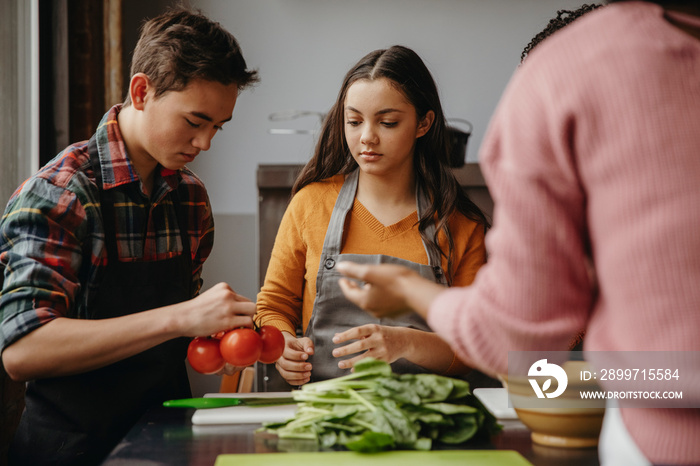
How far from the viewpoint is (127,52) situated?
307 centimetres

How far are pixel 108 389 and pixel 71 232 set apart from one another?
33 centimetres

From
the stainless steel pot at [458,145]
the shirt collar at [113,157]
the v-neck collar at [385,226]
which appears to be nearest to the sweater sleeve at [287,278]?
the v-neck collar at [385,226]

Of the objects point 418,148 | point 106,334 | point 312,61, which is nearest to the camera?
point 106,334

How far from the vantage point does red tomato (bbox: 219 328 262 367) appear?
132 centimetres

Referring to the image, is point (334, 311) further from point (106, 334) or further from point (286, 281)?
point (106, 334)

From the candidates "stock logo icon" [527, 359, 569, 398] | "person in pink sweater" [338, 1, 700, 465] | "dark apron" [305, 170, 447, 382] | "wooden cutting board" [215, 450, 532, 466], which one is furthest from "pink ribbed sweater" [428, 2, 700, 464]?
"dark apron" [305, 170, 447, 382]

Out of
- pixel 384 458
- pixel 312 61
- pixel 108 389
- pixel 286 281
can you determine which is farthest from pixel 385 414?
pixel 312 61

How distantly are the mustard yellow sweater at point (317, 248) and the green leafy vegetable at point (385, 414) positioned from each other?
604 millimetres

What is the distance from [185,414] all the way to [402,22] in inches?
97.6

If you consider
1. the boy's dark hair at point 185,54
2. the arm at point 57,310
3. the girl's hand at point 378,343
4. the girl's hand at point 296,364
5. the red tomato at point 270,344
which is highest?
the boy's dark hair at point 185,54

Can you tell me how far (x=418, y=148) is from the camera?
6.48ft

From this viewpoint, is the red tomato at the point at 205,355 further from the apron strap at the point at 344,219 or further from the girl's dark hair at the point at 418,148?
the girl's dark hair at the point at 418,148

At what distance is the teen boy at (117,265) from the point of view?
1248 millimetres

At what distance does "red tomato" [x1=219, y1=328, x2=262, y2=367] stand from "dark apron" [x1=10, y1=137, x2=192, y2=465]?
22 cm
